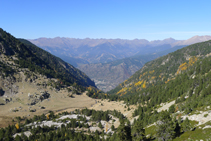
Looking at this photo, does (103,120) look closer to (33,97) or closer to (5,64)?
(33,97)

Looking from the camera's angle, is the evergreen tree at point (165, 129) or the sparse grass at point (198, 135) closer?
the sparse grass at point (198, 135)

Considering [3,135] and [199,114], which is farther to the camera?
[3,135]

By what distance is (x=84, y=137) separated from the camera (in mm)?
89188

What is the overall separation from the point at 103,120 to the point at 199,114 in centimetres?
8099

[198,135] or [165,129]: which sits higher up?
[198,135]

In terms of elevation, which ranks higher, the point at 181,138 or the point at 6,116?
the point at 181,138

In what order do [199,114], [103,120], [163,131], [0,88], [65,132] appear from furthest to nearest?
[0,88]
[103,120]
[65,132]
[199,114]
[163,131]

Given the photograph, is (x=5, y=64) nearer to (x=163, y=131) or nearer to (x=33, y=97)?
(x=33, y=97)

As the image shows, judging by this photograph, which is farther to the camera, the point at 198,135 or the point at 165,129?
the point at 165,129

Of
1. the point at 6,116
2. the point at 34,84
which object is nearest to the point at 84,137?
the point at 6,116

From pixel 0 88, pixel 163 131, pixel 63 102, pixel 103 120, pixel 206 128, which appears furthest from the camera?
pixel 63 102

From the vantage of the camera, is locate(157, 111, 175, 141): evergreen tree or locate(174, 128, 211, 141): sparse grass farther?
→ locate(157, 111, 175, 141): evergreen tree

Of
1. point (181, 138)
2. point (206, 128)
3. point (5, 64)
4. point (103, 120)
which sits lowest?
point (103, 120)

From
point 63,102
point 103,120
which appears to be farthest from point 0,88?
point 103,120
